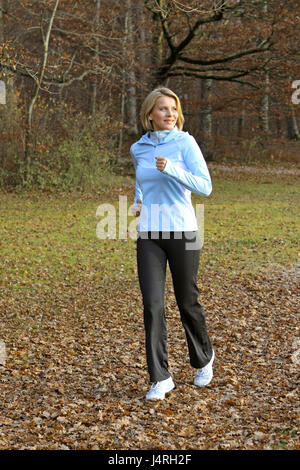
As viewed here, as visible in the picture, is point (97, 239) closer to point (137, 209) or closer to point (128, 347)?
point (128, 347)

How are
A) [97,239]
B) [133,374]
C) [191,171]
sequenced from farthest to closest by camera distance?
[97,239] < [133,374] < [191,171]

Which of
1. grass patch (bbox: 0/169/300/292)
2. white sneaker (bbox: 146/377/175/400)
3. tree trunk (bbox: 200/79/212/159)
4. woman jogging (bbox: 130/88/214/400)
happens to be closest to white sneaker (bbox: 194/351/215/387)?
white sneaker (bbox: 146/377/175/400)

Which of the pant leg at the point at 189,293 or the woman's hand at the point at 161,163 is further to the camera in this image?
the pant leg at the point at 189,293

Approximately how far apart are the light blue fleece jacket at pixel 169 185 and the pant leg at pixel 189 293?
0.14 metres

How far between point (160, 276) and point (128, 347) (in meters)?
2.20

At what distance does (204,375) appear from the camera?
197 inches

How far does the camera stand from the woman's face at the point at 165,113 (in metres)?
4.42

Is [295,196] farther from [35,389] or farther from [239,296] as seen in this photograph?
[35,389]

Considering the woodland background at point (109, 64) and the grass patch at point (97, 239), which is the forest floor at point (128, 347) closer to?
the grass patch at point (97, 239)

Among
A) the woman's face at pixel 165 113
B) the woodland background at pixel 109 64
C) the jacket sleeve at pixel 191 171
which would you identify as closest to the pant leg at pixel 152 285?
the jacket sleeve at pixel 191 171

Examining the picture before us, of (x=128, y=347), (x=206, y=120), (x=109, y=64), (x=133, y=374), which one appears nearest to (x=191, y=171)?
(x=133, y=374)

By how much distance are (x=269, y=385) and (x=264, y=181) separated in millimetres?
20459

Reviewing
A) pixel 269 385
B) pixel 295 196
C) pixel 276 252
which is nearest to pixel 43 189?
pixel 295 196
